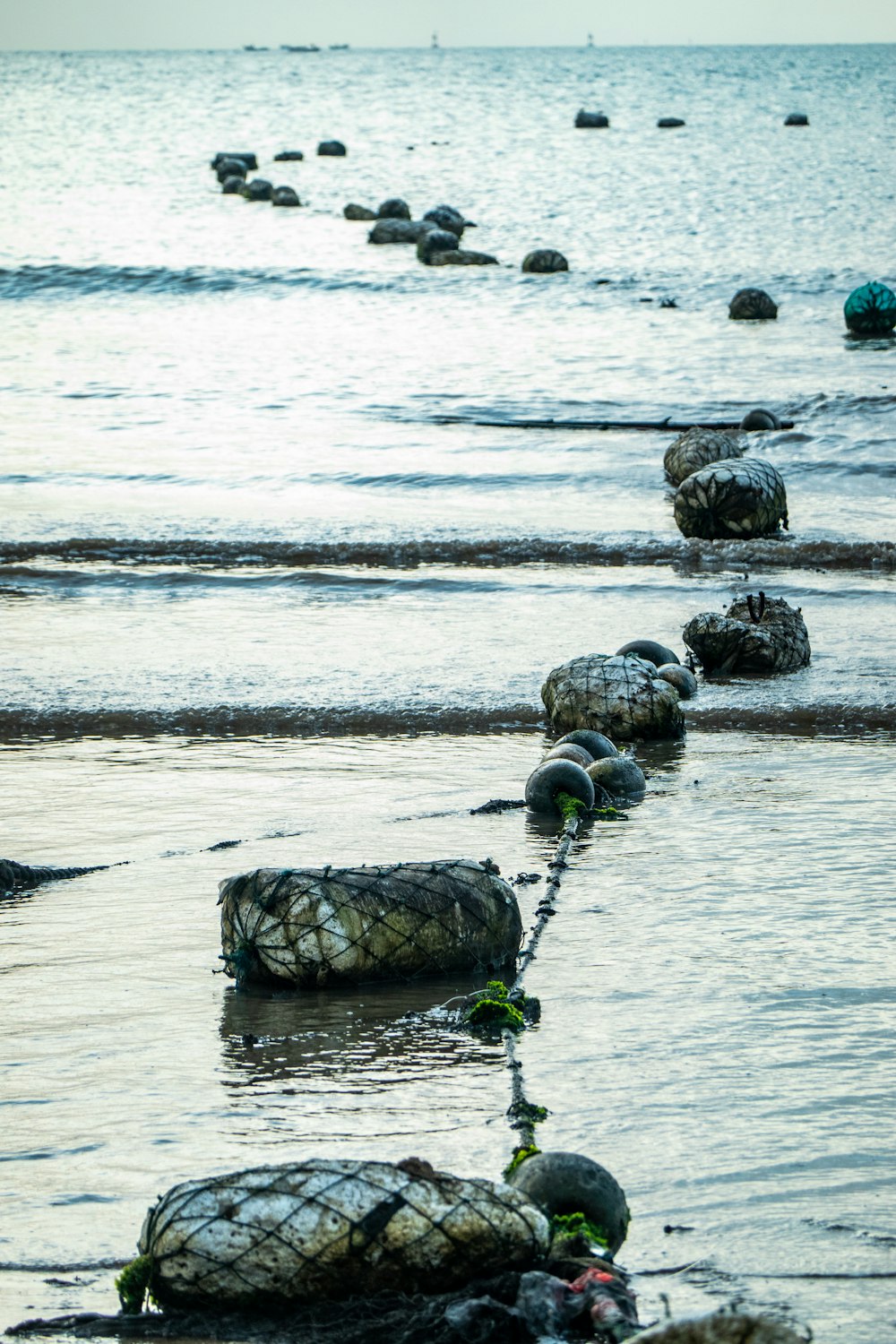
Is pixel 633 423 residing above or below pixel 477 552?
above

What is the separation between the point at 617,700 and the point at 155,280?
89.3ft

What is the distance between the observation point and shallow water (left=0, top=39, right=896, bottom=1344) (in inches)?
166

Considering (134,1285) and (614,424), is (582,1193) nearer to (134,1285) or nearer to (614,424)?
(134,1285)

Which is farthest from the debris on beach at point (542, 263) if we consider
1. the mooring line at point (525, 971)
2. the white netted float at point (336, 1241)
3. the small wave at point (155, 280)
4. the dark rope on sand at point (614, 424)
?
the white netted float at point (336, 1241)

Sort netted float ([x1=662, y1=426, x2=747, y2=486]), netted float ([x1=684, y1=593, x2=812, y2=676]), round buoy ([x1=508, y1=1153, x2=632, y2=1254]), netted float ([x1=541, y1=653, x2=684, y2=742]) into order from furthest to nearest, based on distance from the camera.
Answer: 1. netted float ([x1=662, y1=426, x2=747, y2=486])
2. netted float ([x1=684, y1=593, x2=812, y2=676])
3. netted float ([x1=541, y1=653, x2=684, y2=742])
4. round buoy ([x1=508, y1=1153, x2=632, y2=1254])

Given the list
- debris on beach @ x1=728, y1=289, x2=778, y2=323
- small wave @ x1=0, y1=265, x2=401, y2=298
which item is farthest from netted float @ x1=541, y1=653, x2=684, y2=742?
small wave @ x1=0, y1=265, x2=401, y2=298

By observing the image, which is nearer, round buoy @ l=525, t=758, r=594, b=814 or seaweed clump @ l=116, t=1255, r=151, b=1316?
seaweed clump @ l=116, t=1255, r=151, b=1316

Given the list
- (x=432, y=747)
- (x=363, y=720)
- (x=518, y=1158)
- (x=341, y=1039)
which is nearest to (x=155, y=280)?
(x=363, y=720)

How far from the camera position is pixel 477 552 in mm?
13930

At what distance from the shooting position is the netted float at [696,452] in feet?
53.8

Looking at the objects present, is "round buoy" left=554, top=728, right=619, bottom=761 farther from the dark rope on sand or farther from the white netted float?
the dark rope on sand

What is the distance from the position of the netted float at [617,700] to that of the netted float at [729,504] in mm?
5348

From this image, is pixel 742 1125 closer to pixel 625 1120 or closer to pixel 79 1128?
pixel 625 1120

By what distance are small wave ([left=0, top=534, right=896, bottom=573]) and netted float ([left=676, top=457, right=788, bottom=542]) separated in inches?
5.8
